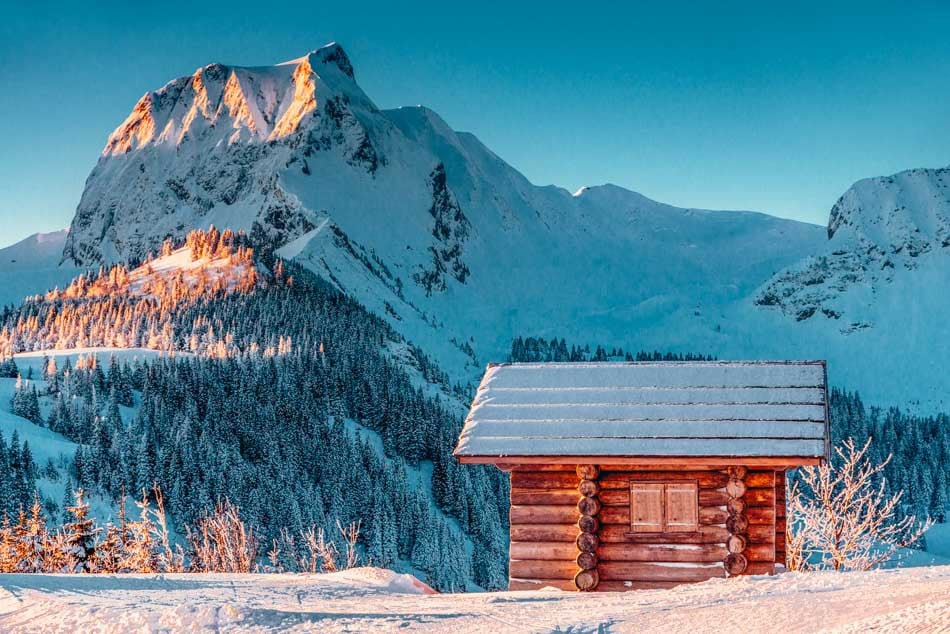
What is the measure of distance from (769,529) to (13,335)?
16066 centimetres

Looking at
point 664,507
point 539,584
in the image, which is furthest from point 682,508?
point 539,584

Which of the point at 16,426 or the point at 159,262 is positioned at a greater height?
the point at 159,262

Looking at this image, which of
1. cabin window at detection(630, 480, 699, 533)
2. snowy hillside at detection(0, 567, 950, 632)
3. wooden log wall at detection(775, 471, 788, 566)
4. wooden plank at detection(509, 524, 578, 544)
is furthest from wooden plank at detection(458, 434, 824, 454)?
snowy hillside at detection(0, 567, 950, 632)

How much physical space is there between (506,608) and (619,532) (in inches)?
216

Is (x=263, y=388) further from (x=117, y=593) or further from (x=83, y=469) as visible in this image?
(x=117, y=593)

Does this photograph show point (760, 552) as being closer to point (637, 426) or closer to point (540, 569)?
point (637, 426)

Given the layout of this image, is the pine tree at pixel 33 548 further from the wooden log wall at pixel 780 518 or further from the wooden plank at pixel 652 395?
the wooden log wall at pixel 780 518

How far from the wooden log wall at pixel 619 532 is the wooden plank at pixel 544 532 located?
17 mm

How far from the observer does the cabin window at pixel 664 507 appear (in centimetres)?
1702

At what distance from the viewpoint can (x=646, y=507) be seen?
17.2 metres

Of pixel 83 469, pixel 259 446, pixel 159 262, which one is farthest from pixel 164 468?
pixel 159 262

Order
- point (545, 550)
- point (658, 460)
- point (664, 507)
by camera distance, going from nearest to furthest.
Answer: point (658, 460) < point (664, 507) < point (545, 550)

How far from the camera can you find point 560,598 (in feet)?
42.8

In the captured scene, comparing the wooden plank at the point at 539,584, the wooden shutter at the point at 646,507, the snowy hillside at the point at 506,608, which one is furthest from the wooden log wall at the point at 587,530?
the snowy hillside at the point at 506,608
